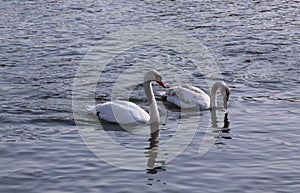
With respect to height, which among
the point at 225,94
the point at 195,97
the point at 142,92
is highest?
the point at 225,94

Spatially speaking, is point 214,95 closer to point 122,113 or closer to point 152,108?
point 152,108

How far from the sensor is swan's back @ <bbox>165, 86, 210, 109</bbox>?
15.9 meters

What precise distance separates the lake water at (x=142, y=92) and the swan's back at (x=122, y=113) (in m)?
0.28

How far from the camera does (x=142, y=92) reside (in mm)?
17141

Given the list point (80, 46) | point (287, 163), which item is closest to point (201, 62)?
point (80, 46)

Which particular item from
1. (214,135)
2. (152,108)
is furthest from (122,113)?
(214,135)

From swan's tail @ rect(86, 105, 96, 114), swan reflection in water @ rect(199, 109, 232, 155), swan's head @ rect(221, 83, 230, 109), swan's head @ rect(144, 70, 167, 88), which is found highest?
swan's head @ rect(144, 70, 167, 88)

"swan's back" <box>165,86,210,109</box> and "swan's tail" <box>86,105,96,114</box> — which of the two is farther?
"swan's back" <box>165,86,210,109</box>

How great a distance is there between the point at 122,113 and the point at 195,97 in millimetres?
2225

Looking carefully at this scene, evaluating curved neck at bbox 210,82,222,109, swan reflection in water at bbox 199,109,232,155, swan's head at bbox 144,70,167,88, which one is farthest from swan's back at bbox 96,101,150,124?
curved neck at bbox 210,82,222,109

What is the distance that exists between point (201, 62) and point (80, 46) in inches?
150

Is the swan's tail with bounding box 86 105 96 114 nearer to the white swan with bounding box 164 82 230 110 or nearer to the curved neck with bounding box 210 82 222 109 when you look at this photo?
the white swan with bounding box 164 82 230 110

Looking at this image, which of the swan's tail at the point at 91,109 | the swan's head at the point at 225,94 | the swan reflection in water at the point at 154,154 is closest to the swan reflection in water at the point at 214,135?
the swan's head at the point at 225,94

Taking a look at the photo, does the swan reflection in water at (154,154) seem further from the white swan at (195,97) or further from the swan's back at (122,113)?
the white swan at (195,97)
